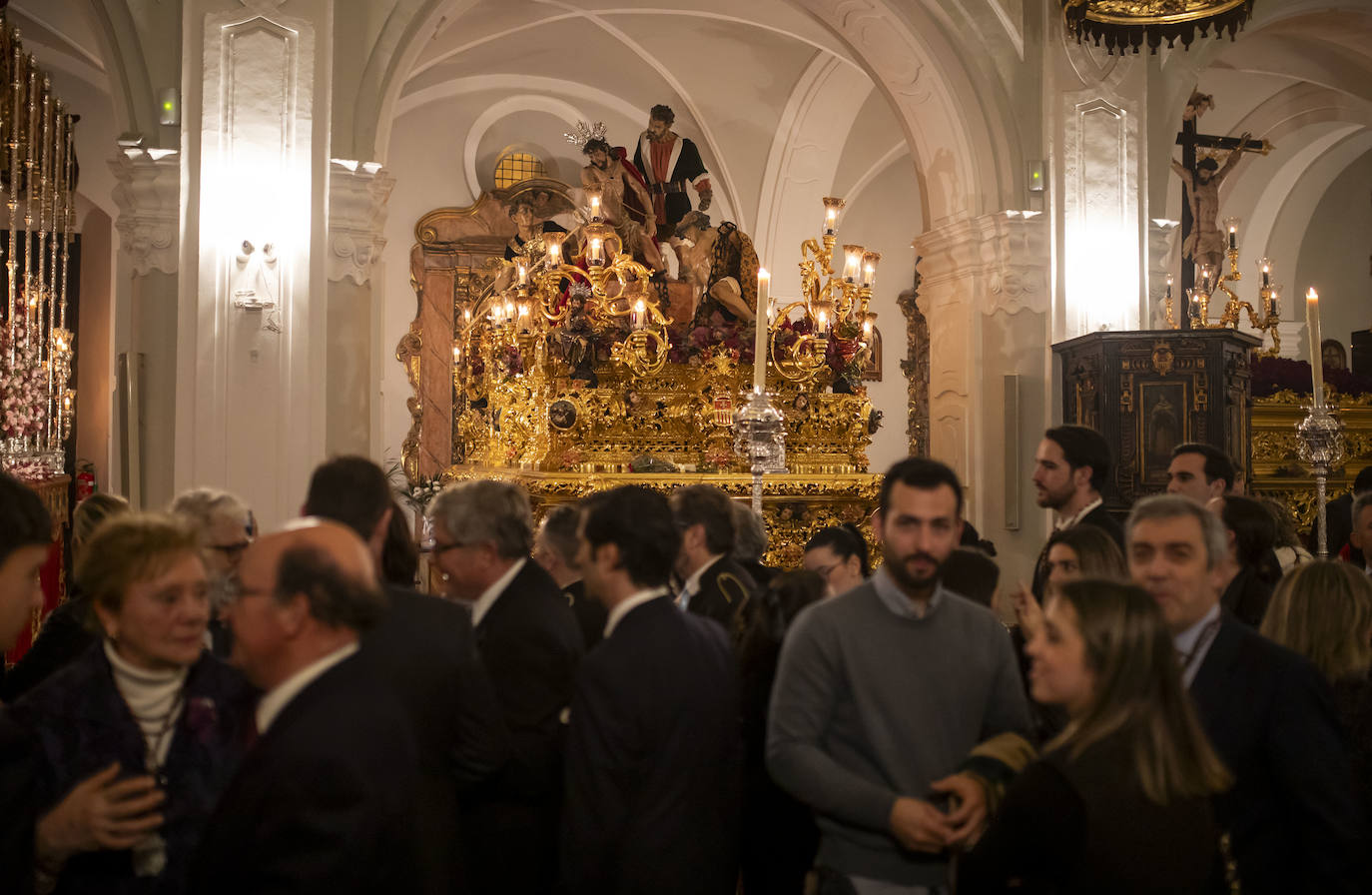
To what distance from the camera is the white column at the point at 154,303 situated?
8.53 m

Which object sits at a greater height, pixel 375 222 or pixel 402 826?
pixel 375 222

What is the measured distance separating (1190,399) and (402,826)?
7.65 m

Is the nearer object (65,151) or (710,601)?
(710,601)

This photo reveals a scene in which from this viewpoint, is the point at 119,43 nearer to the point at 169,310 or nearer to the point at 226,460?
the point at 169,310

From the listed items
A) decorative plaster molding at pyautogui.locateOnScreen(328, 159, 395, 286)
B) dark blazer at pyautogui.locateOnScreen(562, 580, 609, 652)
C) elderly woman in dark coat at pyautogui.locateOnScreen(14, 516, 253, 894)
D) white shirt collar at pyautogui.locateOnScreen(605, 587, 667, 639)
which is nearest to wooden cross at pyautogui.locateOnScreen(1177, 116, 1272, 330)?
decorative plaster molding at pyautogui.locateOnScreen(328, 159, 395, 286)

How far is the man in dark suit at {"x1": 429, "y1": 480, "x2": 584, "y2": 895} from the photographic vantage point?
3.23 meters

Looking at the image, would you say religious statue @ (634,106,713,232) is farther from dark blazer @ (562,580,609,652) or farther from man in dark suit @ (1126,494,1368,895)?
man in dark suit @ (1126,494,1368,895)

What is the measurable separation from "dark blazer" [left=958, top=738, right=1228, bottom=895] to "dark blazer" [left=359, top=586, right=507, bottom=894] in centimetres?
112

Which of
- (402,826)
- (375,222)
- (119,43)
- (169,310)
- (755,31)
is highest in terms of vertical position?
(755,31)

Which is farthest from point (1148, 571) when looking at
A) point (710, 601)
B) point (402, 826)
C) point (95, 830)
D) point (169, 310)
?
point (169, 310)

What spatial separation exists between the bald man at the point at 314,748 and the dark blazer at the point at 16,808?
1.68 feet

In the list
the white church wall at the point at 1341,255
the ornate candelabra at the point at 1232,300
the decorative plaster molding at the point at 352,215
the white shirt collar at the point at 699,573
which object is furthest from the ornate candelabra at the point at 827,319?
the white church wall at the point at 1341,255

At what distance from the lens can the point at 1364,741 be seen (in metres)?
2.97

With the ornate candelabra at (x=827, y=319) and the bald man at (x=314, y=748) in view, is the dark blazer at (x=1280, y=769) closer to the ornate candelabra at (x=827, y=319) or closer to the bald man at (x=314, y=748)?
the bald man at (x=314, y=748)
